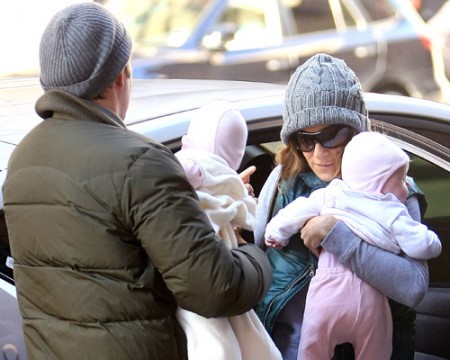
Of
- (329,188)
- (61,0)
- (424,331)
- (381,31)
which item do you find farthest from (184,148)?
(61,0)

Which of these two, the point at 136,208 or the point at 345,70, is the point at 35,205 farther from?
the point at 345,70

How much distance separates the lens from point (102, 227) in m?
1.92

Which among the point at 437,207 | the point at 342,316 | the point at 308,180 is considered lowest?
the point at 437,207

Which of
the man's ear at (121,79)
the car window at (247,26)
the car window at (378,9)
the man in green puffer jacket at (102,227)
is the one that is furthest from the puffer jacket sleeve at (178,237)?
the car window at (378,9)

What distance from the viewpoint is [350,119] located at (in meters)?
2.63

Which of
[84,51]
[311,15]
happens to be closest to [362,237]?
[84,51]

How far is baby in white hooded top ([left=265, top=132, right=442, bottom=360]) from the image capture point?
2.43 meters

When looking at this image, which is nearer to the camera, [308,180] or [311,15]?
[308,180]

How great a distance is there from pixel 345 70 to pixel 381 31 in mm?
6447

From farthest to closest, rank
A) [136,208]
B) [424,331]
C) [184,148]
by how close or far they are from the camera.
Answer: [424,331] → [184,148] → [136,208]

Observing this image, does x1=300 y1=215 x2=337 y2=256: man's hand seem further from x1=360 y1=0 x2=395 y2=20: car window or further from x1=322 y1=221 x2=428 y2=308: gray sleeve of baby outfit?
x1=360 y1=0 x2=395 y2=20: car window

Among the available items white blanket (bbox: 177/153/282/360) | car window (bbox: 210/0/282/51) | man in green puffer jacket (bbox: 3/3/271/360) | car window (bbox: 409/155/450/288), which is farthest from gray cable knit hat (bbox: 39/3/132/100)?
car window (bbox: 210/0/282/51)

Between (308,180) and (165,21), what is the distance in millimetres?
6581

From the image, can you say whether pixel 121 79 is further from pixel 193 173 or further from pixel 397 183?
pixel 397 183
